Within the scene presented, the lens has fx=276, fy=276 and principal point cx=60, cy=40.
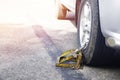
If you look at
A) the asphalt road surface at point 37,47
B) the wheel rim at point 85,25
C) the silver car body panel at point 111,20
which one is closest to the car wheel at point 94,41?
the wheel rim at point 85,25

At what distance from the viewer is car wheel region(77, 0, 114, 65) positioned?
9.26 feet

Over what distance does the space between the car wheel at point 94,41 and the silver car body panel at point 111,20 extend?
0.25 metres

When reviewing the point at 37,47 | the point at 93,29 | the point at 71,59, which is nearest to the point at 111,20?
the point at 93,29

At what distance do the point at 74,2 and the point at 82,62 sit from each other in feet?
3.75

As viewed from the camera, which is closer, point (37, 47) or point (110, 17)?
point (110, 17)

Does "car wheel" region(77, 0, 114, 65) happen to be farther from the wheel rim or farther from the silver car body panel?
the silver car body panel

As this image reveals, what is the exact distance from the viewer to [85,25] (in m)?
3.26

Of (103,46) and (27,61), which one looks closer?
(103,46)

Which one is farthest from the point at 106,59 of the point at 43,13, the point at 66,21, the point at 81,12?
the point at 43,13

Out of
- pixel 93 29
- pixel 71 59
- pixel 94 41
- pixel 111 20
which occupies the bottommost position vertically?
pixel 71 59

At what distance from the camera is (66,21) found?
583 cm

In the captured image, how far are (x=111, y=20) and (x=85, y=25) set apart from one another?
0.81 meters

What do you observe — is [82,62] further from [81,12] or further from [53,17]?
[53,17]

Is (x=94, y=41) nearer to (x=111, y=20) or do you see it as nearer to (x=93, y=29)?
(x=93, y=29)
